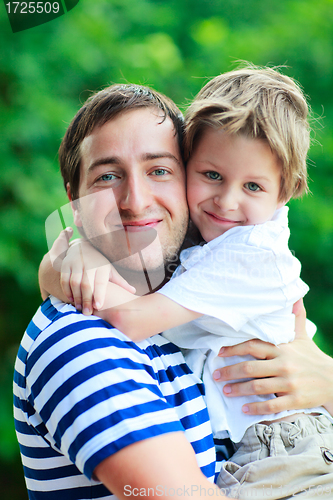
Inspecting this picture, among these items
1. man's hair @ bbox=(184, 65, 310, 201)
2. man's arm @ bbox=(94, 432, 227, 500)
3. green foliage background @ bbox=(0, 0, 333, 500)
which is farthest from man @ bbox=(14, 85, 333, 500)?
green foliage background @ bbox=(0, 0, 333, 500)

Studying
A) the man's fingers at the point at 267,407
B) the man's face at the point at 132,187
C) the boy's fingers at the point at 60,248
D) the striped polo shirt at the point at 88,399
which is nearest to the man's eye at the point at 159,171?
the man's face at the point at 132,187

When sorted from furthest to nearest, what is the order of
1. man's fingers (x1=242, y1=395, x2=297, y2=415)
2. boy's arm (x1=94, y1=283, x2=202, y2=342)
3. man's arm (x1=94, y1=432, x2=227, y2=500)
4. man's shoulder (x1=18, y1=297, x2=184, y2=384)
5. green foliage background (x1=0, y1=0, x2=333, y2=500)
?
green foliage background (x1=0, y1=0, x2=333, y2=500) → man's fingers (x1=242, y1=395, x2=297, y2=415) → boy's arm (x1=94, y1=283, x2=202, y2=342) → man's shoulder (x1=18, y1=297, x2=184, y2=384) → man's arm (x1=94, y1=432, x2=227, y2=500)

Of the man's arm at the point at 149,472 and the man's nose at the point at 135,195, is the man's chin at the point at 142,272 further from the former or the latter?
the man's arm at the point at 149,472

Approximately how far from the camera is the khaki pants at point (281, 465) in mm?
979

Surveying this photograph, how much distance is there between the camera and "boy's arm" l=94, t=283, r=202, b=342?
0.96 meters

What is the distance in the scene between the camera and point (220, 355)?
1113mm

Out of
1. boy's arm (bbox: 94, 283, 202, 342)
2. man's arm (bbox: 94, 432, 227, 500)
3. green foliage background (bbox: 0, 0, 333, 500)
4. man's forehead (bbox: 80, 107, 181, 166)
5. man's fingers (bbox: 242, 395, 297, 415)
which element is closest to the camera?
man's arm (bbox: 94, 432, 227, 500)

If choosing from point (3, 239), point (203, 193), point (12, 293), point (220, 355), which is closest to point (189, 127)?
point (203, 193)

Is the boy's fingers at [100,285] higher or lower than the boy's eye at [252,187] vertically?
lower

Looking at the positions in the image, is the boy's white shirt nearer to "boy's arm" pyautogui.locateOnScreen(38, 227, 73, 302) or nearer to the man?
the man

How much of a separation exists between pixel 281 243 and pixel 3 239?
1.55m

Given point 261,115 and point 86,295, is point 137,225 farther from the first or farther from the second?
point 261,115

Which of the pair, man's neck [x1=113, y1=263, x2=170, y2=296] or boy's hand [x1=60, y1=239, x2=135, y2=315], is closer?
boy's hand [x1=60, y1=239, x2=135, y2=315]

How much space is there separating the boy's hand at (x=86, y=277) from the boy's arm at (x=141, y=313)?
0.08 feet
